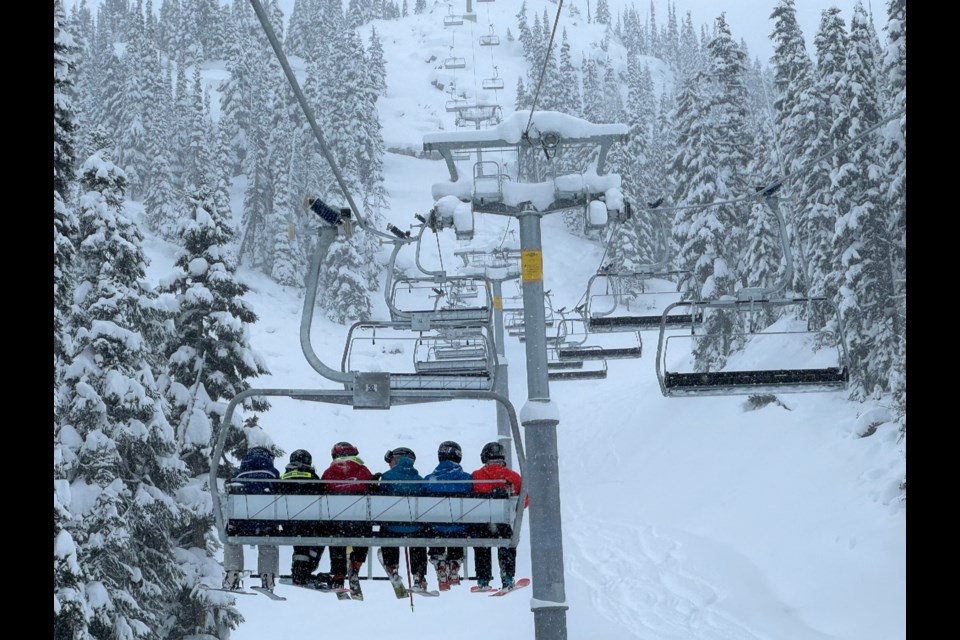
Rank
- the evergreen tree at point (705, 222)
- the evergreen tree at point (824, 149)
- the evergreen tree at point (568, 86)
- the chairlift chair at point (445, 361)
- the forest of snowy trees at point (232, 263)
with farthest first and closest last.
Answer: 1. the evergreen tree at point (568, 86)
2. the evergreen tree at point (705, 222)
3. the evergreen tree at point (824, 149)
4. the forest of snowy trees at point (232, 263)
5. the chairlift chair at point (445, 361)

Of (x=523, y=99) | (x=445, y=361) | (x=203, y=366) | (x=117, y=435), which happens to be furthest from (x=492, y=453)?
(x=523, y=99)

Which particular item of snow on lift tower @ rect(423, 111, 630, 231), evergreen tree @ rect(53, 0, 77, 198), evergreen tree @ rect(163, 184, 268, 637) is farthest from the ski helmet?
evergreen tree @ rect(163, 184, 268, 637)

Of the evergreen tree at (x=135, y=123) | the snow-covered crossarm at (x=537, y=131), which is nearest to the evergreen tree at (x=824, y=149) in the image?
the snow-covered crossarm at (x=537, y=131)

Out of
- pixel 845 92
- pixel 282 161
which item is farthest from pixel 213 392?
pixel 282 161

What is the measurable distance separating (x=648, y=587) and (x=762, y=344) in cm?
1626

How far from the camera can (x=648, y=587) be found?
807 inches

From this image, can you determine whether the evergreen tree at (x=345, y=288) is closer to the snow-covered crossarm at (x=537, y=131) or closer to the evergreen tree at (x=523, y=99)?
the evergreen tree at (x=523, y=99)

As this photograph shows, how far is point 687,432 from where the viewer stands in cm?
3112

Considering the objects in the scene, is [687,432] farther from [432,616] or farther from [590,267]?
[590,267]

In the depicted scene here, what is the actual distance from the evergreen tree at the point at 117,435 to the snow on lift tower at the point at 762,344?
8.82 meters

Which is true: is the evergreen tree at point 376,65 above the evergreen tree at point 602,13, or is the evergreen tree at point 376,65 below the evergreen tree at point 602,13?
below

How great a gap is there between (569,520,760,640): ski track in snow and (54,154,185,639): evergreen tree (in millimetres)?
8803

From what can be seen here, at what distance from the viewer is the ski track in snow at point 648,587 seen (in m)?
17.6

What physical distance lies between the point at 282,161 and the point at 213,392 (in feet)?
146
